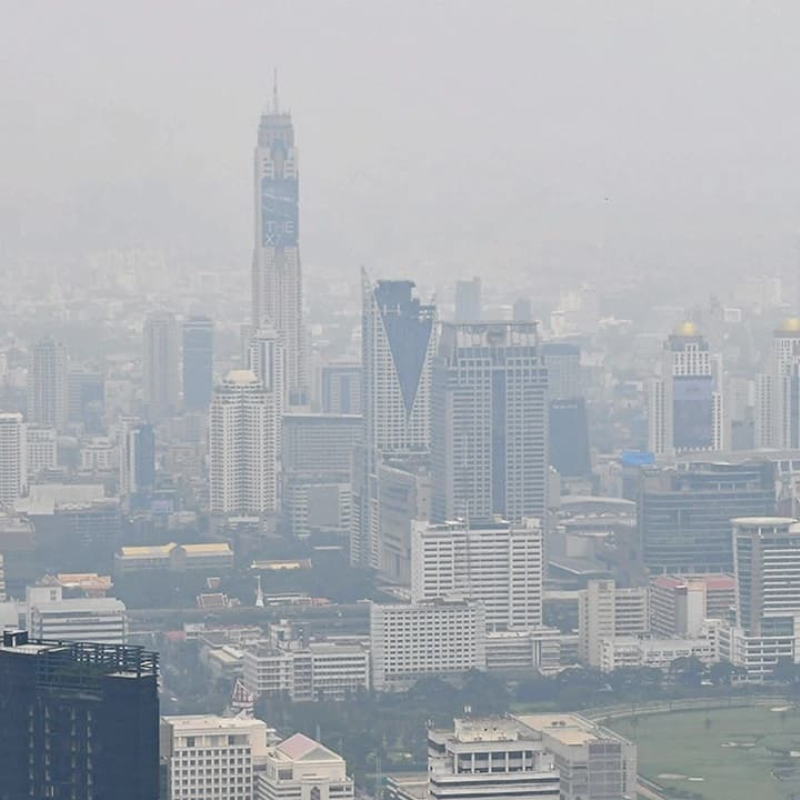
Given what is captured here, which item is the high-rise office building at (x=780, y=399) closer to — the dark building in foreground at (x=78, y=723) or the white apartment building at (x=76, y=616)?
the white apartment building at (x=76, y=616)

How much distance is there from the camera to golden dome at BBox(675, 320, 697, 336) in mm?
20781

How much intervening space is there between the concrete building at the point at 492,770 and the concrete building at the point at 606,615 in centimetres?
572

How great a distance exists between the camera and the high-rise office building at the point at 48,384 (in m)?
20.8

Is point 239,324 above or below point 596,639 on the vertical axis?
above

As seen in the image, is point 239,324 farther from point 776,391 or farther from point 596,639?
point 596,639

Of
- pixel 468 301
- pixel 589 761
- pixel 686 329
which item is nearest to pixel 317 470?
pixel 468 301

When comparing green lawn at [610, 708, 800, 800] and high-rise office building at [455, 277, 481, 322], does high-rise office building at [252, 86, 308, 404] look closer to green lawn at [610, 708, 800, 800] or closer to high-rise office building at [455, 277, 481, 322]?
high-rise office building at [455, 277, 481, 322]

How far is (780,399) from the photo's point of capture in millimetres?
23188

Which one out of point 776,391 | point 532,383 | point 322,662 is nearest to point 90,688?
point 322,662

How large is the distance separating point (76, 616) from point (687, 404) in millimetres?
7456

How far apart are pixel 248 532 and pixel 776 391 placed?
159 inches

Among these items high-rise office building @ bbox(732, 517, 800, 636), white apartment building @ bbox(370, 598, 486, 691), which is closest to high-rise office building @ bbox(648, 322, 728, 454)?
high-rise office building @ bbox(732, 517, 800, 636)

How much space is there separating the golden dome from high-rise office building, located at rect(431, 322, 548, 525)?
2.92 feet

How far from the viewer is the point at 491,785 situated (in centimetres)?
1135
